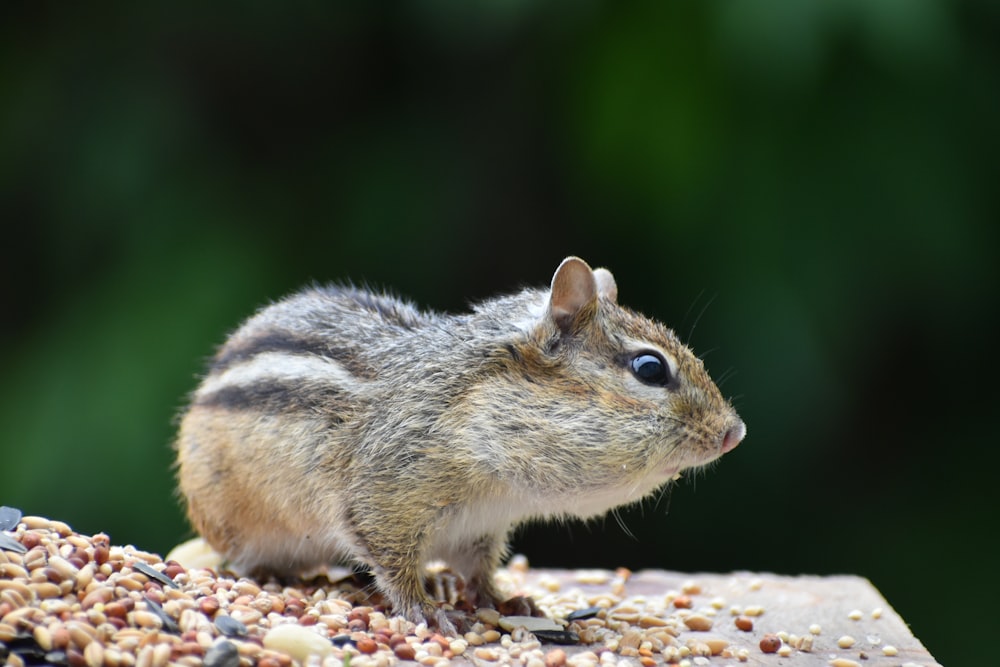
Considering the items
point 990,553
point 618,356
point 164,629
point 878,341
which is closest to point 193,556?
point 164,629

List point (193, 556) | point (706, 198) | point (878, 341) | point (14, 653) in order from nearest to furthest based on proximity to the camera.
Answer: point (14, 653)
point (193, 556)
point (706, 198)
point (878, 341)

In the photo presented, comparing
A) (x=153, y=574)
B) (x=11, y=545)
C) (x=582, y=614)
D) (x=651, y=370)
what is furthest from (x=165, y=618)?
(x=651, y=370)

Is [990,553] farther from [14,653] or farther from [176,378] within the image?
[14,653]

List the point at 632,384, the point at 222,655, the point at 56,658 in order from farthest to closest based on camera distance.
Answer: the point at 632,384, the point at 222,655, the point at 56,658

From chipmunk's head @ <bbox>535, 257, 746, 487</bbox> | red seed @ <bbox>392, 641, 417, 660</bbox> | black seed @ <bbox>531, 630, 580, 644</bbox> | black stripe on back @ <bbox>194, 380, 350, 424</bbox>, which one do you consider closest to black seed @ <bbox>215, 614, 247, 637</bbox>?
red seed @ <bbox>392, 641, 417, 660</bbox>

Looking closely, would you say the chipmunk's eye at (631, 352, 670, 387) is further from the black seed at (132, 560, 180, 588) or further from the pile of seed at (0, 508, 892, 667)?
the black seed at (132, 560, 180, 588)

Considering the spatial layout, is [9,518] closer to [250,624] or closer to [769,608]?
[250,624]

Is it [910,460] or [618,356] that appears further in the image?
[910,460]
